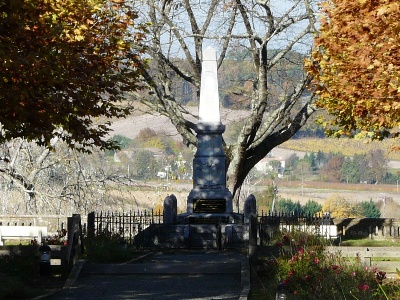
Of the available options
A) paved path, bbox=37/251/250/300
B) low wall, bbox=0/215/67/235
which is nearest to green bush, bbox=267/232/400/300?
paved path, bbox=37/251/250/300

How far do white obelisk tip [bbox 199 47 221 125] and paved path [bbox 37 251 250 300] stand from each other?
31.1 ft

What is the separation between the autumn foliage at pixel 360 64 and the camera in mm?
22219

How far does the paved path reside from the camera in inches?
747

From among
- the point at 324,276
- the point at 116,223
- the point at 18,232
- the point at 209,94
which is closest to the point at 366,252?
the point at 324,276

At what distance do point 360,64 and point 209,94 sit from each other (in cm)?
989

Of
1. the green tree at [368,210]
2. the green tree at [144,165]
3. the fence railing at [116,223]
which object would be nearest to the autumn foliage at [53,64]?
the fence railing at [116,223]

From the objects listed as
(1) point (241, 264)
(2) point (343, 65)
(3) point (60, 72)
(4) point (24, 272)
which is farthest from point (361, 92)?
(4) point (24, 272)

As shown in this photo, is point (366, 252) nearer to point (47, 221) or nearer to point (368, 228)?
point (368, 228)

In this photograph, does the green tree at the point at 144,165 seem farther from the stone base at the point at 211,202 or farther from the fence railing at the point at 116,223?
the stone base at the point at 211,202

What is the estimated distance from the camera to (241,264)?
2230 cm

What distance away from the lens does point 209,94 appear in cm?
3350

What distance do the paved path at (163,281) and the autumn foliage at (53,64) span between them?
3.37 m

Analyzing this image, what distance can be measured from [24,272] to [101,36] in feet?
26.6

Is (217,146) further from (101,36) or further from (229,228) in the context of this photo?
(101,36)
